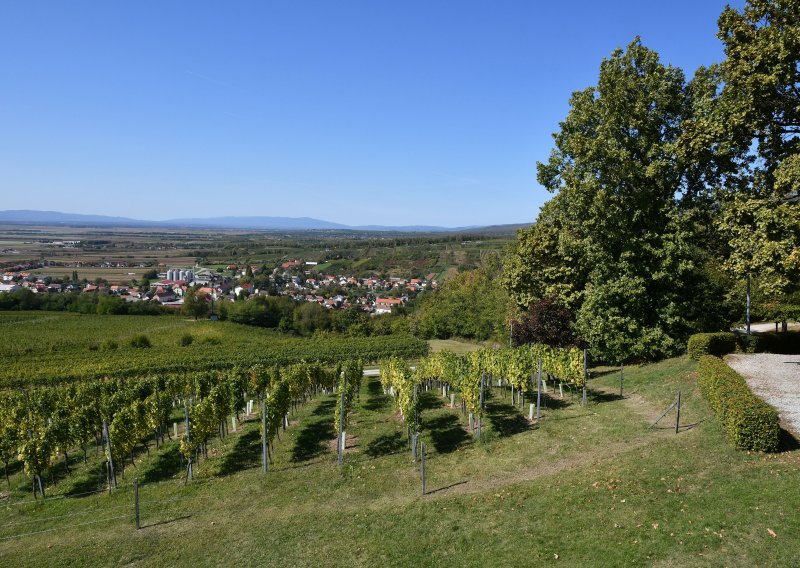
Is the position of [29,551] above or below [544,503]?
below

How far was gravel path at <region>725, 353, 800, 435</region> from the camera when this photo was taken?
53.2 ft

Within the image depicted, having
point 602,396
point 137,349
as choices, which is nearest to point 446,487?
point 602,396

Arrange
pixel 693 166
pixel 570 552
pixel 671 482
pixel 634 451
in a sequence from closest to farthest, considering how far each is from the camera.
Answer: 1. pixel 570 552
2. pixel 671 482
3. pixel 634 451
4. pixel 693 166

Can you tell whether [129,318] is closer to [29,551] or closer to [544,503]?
[29,551]

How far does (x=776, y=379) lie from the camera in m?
19.9

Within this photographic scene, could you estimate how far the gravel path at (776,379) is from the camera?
16219mm

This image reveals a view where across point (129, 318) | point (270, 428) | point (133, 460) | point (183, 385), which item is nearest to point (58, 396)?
point (183, 385)

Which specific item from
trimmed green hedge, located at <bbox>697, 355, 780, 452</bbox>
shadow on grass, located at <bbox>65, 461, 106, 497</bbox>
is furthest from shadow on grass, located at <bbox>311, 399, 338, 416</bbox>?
trimmed green hedge, located at <bbox>697, 355, 780, 452</bbox>

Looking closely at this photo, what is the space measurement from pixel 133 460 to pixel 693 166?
98.3 feet

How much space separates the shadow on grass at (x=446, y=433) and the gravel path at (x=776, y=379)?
35.2 ft

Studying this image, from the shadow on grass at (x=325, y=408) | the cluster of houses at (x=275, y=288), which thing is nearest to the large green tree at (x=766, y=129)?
the shadow on grass at (x=325, y=408)

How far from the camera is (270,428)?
21.8m

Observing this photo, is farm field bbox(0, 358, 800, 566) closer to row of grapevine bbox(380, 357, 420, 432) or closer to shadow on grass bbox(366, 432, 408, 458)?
shadow on grass bbox(366, 432, 408, 458)

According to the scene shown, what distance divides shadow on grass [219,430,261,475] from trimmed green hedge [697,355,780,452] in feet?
54.4
